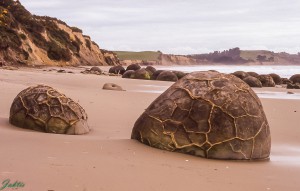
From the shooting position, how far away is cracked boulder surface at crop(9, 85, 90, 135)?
18.0ft

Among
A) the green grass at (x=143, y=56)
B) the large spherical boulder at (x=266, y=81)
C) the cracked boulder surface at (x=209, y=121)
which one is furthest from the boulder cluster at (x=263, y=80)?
the green grass at (x=143, y=56)

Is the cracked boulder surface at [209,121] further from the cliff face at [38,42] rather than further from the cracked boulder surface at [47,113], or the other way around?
the cliff face at [38,42]

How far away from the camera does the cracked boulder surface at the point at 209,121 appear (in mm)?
4406

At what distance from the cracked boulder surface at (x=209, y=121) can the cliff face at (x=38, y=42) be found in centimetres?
2577

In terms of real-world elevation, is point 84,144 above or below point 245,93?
below

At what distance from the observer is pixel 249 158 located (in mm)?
4496

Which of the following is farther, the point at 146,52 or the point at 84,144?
the point at 146,52

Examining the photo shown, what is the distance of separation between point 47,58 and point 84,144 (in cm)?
3538

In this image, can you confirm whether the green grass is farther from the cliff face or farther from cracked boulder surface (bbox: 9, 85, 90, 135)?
cracked boulder surface (bbox: 9, 85, 90, 135)

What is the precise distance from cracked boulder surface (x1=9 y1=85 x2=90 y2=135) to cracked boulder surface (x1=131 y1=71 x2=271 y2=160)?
1.16 meters

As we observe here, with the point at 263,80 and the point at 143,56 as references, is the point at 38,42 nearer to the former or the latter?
the point at 263,80

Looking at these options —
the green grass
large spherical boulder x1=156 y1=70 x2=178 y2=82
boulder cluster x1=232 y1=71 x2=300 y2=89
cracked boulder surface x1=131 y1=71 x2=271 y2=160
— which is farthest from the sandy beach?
the green grass

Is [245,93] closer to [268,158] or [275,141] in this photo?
[268,158]

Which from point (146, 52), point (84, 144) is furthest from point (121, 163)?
point (146, 52)
